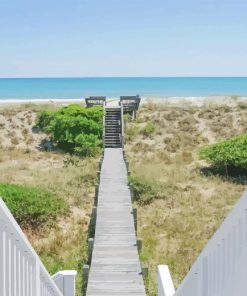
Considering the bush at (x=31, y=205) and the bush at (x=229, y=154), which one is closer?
the bush at (x=31, y=205)

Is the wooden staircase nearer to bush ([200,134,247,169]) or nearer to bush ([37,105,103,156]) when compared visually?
bush ([37,105,103,156])

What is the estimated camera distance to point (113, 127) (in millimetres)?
32375

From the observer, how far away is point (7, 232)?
9.80 feet

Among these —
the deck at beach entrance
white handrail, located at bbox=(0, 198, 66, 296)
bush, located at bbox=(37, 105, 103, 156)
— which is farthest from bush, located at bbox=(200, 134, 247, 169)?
white handrail, located at bbox=(0, 198, 66, 296)

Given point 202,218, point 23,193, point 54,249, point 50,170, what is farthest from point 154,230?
point 50,170

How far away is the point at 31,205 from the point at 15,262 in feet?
43.9

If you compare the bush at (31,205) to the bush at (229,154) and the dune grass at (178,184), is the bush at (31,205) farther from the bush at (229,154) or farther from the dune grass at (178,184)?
the bush at (229,154)

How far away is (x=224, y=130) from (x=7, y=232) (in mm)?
33244

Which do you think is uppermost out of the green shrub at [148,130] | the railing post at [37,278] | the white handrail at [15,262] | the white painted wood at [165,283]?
the white handrail at [15,262]

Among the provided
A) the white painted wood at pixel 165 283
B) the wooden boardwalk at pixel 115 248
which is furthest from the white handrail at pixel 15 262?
the wooden boardwalk at pixel 115 248

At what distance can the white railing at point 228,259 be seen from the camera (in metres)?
2.52

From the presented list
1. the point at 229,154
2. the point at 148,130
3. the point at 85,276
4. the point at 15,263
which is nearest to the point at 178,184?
the point at 229,154

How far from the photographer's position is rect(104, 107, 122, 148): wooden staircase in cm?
2986

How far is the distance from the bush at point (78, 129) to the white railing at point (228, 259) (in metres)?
25.7
